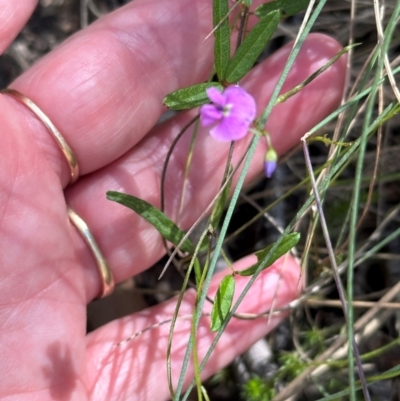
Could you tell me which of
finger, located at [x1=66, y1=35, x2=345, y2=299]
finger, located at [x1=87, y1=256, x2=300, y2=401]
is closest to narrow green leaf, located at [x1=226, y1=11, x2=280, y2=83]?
finger, located at [x1=66, y1=35, x2=345, y2=299]

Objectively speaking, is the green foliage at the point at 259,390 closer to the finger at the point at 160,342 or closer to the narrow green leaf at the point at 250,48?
the finger at the point at 160,342

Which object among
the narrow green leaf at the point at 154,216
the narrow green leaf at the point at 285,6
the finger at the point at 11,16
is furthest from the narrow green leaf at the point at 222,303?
the finger at the point at 11,16

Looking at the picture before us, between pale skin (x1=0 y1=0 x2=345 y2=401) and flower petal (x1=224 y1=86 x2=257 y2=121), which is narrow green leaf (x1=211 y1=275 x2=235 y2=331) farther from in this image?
pale skin (x1=0 y1=0 x2=345 y2=401)

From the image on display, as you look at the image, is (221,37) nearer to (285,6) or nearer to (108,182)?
(285,6)

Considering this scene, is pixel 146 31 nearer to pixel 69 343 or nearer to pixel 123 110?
pixel 123 110

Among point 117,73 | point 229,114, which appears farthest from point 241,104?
point 117,73
